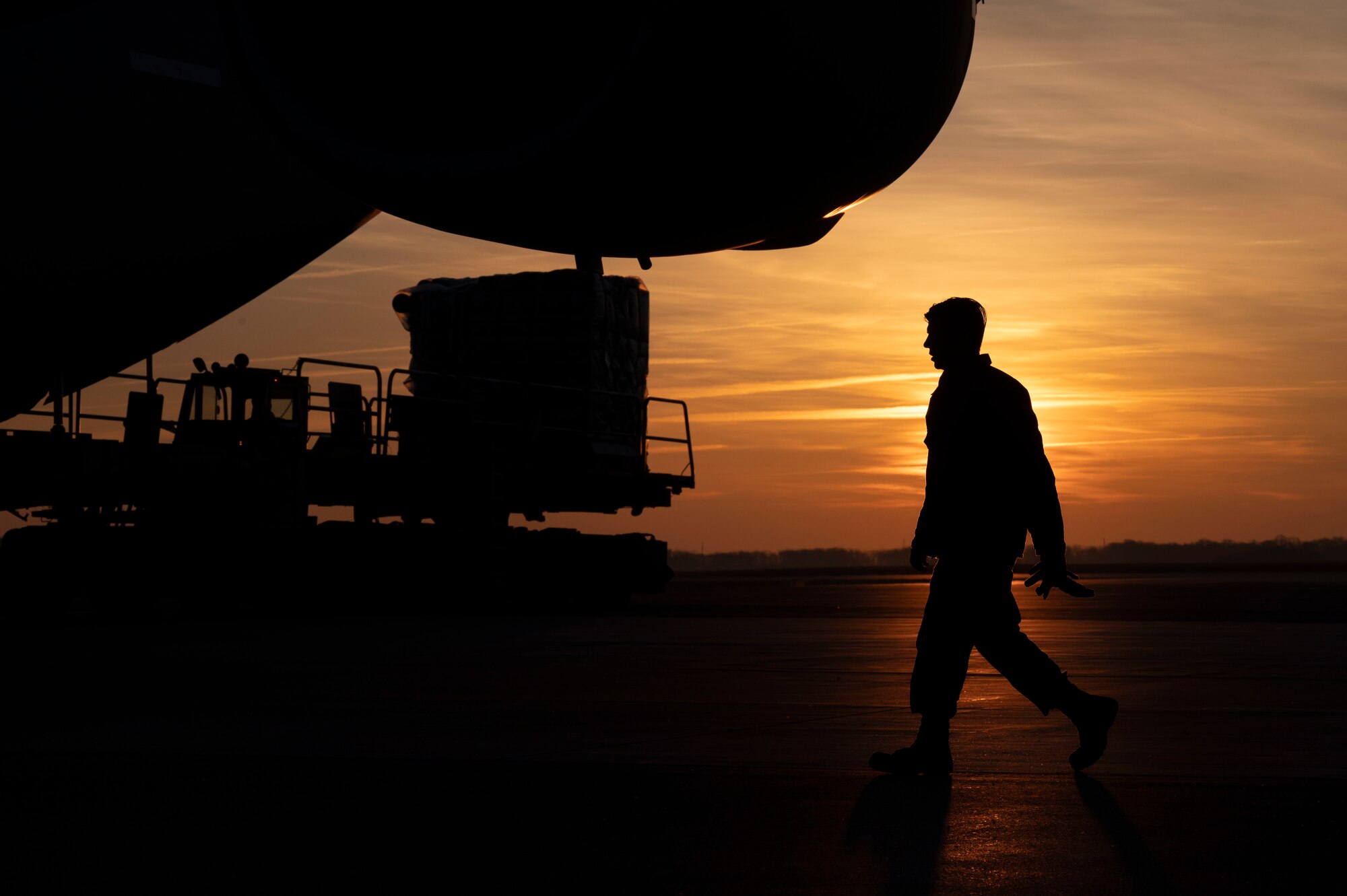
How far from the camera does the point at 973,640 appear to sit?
5973mm

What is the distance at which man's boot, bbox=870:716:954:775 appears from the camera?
581 cm

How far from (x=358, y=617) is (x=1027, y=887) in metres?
16.2

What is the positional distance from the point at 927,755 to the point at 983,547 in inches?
30.7

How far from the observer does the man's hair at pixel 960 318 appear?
6.28 meters

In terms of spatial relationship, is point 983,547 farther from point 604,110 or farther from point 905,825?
point 604,110

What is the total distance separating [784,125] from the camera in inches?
84.6

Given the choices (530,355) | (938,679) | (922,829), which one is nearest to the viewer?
(922,829)

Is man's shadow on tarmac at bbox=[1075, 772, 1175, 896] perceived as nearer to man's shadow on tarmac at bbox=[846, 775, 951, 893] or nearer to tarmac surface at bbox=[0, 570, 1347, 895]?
tarmac surface at bbox=[0, 570, 1347, 895]

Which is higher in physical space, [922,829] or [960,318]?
[960,318]

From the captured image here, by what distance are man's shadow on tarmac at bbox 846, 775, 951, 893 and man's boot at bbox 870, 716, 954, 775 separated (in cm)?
4

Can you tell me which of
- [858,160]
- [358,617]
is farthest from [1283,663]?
[358,617]

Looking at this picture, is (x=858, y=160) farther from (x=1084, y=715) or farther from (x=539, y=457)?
Result: (x=539, y=457)

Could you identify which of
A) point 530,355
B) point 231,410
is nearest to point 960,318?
point 231,410

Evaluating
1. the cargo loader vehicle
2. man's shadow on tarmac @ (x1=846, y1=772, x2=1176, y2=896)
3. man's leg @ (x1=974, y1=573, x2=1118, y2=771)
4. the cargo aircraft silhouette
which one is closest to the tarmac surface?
man's shadow on tarmac @ (x1=846, y1=772, x2=1176, y2=896)
